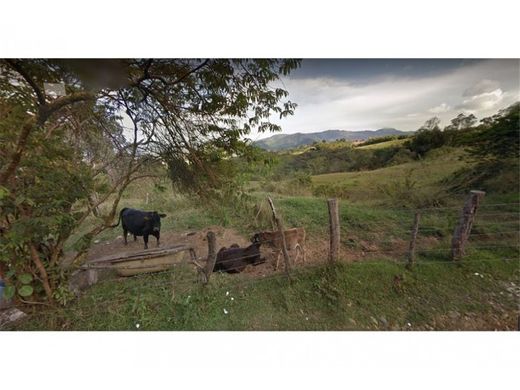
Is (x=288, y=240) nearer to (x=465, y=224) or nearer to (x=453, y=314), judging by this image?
(x=453, y=314)

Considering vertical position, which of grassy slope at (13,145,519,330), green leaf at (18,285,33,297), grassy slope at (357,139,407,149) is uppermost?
grassy slope at (357,139,407,149)

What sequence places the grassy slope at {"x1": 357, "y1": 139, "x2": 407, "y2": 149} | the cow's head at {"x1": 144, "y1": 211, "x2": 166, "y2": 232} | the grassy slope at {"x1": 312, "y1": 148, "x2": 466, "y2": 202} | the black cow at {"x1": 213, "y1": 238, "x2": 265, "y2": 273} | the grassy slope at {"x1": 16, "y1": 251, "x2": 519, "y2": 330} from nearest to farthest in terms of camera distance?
1. the grassy slope at {"x1": 16, "y1": 251, "x2": 519, "y2": 330}
2. the black cow at {"x1": 213, "y1": 238, "x2": 265, "y2": 273}
3. the cow's head at {"x1": 144, "y1": 211, "x2": 166, "y2": 232}
4. the grassy slope at {"x1": 357, "y1": 139, "x2": 407, "y2": 149}
5. the grassy slope at {"x1": 312, "y1": 148, "x2": 466, "y2": 202}

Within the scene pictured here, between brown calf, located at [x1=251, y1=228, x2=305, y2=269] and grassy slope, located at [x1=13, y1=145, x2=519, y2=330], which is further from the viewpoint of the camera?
brown calf, located at [x1=251, y1=228, x2=305, y2=269]

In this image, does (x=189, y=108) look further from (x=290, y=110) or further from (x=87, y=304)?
(x=87, y=304)

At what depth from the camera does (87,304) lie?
2133 millimetres

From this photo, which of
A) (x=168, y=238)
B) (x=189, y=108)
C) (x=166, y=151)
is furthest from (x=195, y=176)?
(x=168, y=238)

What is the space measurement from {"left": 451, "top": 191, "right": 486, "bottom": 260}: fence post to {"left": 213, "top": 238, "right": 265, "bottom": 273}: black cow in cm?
287

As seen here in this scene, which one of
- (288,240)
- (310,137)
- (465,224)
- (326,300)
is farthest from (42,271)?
(465,224)

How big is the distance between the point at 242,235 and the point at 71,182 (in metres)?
2.90

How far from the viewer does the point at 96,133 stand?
2457 mm

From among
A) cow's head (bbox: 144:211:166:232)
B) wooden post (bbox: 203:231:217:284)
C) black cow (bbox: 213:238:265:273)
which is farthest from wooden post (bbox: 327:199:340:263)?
cow's head (bbox: 144:211:166:232)

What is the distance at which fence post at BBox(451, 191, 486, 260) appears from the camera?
8.46 ft

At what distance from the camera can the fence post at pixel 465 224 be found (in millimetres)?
2578

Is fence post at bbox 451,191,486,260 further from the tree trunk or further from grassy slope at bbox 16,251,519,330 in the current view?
the tree trunk
